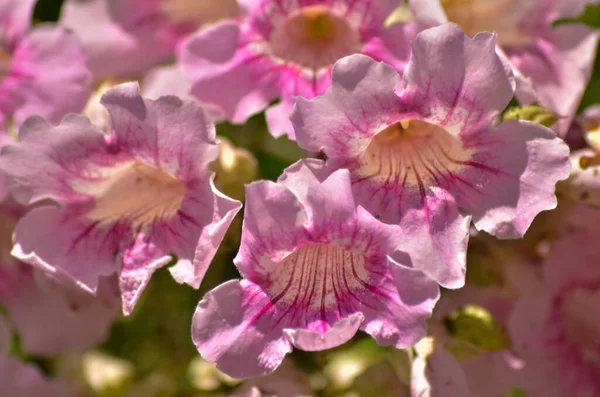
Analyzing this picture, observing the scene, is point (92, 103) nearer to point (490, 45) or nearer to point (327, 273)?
point (327, 273)

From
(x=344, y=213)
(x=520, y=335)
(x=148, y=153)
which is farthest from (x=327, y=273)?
(x=520, y=335)

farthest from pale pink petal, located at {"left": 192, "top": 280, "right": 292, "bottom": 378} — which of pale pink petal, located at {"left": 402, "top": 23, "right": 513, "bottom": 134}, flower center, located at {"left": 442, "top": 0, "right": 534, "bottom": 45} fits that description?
flower center, located at {"left": 442, "top": 0, "right": 534, "bottom": 45}

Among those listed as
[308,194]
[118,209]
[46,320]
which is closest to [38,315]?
[46,320]

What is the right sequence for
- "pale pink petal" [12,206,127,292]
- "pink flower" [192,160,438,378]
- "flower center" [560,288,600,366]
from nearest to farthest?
"pink flower" [192,160,438,378] < "pale pink petal" [12,206,127,292] < "flower center" [560,288,600,366]

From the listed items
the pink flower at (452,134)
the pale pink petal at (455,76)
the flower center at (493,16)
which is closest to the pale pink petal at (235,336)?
the pink flower at (452,134)

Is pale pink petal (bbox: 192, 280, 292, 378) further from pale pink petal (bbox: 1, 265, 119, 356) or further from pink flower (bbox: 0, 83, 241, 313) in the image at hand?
pale pink petal (bbox: 1, 265, 119, 356)

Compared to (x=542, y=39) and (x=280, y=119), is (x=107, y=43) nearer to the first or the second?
(x=280, y=119)
